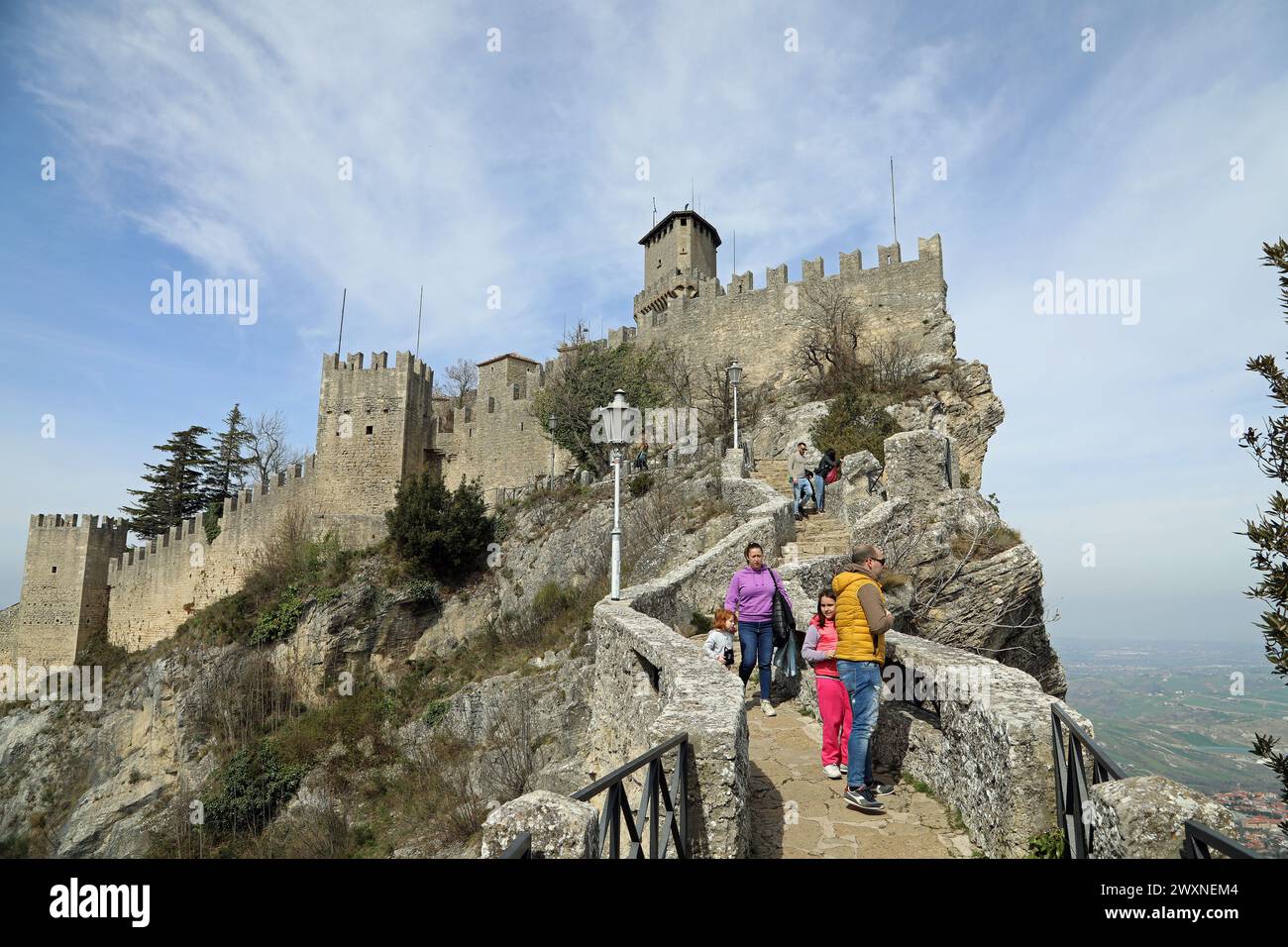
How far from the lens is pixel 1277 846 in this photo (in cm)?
275

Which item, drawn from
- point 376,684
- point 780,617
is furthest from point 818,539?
point 376,684

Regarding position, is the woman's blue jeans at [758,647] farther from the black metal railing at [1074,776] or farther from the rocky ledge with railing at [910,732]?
the black metal railing at [1074,776]

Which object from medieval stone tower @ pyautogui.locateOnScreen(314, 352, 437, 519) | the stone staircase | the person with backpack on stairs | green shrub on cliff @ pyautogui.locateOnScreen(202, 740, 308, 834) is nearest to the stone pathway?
the stone staircase

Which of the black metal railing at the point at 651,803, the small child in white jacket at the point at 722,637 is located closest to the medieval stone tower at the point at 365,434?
the small child in white jacket at the point at 722,637

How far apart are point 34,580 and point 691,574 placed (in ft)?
109

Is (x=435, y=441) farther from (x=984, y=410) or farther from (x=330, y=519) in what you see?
(x=984, y=410)

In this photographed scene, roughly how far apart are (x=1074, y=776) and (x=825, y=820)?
180cm

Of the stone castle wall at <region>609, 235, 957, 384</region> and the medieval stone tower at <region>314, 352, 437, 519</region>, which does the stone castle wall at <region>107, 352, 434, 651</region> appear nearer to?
the medieval stone tower at <region>314, 352, 437, 519</region>

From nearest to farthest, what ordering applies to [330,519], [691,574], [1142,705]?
[691,574]
[330,519]
[1142,705]

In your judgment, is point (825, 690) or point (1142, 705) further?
point (1142, 705)

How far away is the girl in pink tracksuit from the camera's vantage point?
16.0 ft

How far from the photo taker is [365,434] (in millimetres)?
26875
